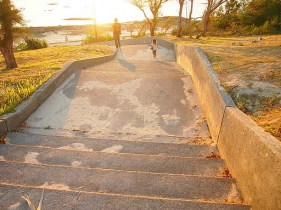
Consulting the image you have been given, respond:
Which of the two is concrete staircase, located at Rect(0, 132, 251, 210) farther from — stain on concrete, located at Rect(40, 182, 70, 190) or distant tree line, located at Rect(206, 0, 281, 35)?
distant tree line, located at Rect(206, 0, 281, 35)

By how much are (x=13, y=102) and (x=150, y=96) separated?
12.4 feet

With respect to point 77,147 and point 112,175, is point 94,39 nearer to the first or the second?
point 77,147

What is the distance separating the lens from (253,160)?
265cm

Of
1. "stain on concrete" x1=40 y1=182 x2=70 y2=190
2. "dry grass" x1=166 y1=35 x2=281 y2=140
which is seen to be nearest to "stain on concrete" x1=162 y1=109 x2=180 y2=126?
"dry grass" x1=166 y1=35 x2=281 y2=140

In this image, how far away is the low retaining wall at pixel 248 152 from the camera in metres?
2.21

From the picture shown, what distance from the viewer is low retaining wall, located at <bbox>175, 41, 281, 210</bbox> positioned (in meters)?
2.21

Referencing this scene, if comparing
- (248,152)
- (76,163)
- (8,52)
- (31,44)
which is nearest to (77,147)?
(76,163)

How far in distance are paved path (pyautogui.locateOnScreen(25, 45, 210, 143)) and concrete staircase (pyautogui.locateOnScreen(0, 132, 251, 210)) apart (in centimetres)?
64

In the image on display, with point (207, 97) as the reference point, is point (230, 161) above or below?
below

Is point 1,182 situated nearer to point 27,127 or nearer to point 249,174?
Result: point 27,127

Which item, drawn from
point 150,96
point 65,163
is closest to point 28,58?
point 150,96

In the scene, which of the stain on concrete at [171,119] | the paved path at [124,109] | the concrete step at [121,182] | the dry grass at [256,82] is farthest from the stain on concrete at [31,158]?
the dry grass at [256,82]

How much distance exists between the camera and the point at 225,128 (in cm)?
380

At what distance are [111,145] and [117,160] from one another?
2.08ft
